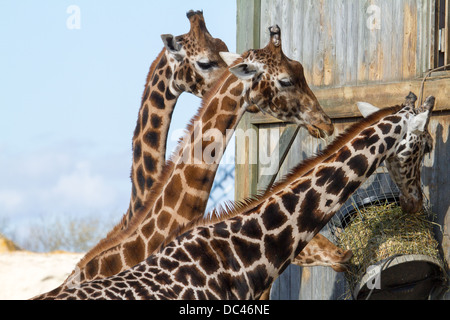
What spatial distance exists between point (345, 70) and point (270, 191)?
3631mm

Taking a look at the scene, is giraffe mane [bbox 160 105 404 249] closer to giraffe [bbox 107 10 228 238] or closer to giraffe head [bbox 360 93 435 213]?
giraffe head [bbox 360 93 435 213]

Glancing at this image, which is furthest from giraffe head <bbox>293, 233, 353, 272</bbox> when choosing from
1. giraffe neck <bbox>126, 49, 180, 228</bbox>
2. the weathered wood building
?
giraffe neck <bbox>126, 49, 180, 228</bbox>

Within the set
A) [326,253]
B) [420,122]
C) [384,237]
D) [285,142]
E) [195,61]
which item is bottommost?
[326,253]

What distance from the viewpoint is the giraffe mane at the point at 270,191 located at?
5.70m

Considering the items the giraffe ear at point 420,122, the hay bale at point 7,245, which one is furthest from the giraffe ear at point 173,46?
the hay bale at point 7,245

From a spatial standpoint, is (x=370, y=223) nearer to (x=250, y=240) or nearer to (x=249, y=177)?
(x=249, y=177)

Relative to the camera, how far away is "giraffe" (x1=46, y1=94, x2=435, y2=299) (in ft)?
16.8

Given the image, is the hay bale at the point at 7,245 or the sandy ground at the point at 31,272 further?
the hay bale at the point at 7,245

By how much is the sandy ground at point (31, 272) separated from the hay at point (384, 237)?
26.6ft

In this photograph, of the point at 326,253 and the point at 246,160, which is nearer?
the point at 326,253

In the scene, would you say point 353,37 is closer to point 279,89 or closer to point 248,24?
point 248,24

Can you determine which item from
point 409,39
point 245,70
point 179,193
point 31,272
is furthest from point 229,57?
point 31,272

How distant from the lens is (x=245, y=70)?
6.79 m

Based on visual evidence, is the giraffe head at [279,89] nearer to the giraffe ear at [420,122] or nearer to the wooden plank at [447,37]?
the giraffe ear at [420,122]
